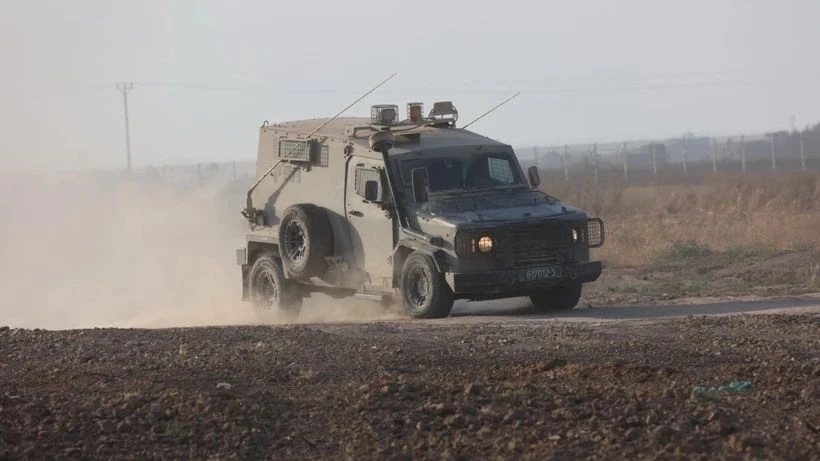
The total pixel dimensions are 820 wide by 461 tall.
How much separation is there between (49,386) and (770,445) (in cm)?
567

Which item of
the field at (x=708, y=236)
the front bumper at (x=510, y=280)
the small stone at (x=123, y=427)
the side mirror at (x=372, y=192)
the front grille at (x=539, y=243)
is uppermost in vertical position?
the side mirror at (x=372, y=192)

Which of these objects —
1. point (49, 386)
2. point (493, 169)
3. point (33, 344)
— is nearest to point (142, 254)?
point (493, 169)

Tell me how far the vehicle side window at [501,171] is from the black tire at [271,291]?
333cm

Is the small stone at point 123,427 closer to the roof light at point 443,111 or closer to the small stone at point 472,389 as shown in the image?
the small stone at point 472,389

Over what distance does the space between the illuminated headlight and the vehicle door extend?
4.78 ft

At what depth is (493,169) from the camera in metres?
19.0

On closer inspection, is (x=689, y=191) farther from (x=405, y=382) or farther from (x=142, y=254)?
(x=405, y=382)

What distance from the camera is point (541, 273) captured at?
57.9ft

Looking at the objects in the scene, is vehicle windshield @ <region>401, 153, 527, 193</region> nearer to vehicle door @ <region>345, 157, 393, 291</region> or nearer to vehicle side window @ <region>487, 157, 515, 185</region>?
vehicle side window @ <region>487, 157, 515, 185</region>

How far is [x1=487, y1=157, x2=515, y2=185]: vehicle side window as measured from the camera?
18938mm

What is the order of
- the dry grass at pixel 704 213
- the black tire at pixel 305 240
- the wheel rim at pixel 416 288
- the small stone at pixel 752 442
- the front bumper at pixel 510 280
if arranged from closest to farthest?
the small stone at pixel 752 442 < the front bumper at pixel 510 280 < the wheel rim at pixel 416 288 < the black tire at pixel 305 240 < the dry grass at pixel 704 213

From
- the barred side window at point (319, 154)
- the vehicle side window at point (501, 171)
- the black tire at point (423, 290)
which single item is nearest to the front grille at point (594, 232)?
the vehicle side window at point (501, 171)

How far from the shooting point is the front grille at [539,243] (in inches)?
693

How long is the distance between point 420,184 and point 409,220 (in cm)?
47
